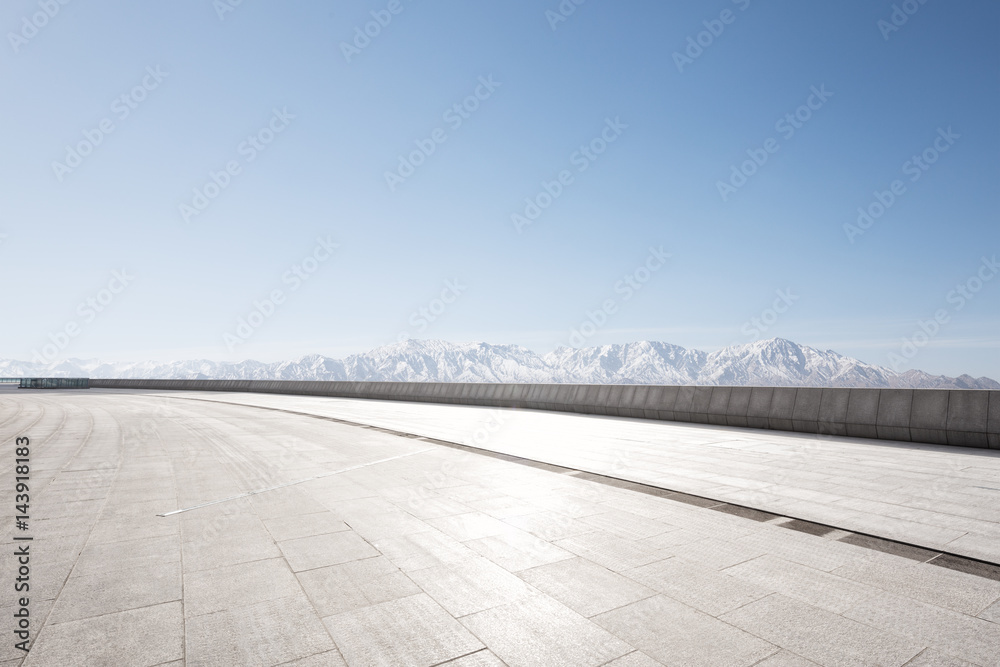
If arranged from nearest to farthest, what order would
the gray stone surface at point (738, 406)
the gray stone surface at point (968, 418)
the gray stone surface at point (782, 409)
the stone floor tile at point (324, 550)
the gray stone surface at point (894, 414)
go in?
the stone floor tile at point (324, 550) → the gray stone surface at point (968, 418) → the gray stone surface at point (894, 414) → the gray stone surface at point (782, 409) → the gray stone surface at point (738, 406)

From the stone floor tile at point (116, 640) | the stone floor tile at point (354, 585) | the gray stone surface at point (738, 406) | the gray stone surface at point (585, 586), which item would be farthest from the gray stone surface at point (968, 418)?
the stone floor tile at point (116, 640)

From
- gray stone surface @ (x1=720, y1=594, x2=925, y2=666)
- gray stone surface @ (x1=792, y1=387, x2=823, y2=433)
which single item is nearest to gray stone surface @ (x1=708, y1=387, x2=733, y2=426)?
gray stone surface @ (x1=792, y1=387, x2=823, y2=433)

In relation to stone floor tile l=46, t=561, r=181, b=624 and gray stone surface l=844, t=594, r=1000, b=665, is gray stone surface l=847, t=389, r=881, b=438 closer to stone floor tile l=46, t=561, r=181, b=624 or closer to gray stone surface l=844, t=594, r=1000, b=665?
gray stone surface l=844, t=594, r=1000, b=665

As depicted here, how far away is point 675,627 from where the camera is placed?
129 inches

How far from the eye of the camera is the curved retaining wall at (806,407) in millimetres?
10555

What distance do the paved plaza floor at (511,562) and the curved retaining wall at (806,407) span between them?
2.05 metres

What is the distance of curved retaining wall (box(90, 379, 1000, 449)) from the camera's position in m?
10.6

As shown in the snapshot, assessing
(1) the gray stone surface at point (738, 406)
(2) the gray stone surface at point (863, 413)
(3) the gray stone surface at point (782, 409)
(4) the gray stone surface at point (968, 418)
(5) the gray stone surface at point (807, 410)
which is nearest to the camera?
(4) the gray stone surface at point (968, 418)

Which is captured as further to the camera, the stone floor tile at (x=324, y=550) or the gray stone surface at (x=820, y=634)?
the stone floor tile at (x=324, y=550)

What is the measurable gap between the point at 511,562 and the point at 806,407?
11399 mm

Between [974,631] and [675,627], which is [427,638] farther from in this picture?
[974,631]

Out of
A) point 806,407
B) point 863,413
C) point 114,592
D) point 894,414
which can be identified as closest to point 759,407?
point 806,407

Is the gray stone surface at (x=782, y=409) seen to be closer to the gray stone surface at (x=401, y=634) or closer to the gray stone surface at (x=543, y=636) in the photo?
the gray stone surface at (x=543, y=636)

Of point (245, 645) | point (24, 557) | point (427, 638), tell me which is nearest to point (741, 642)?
point (427, 638)
